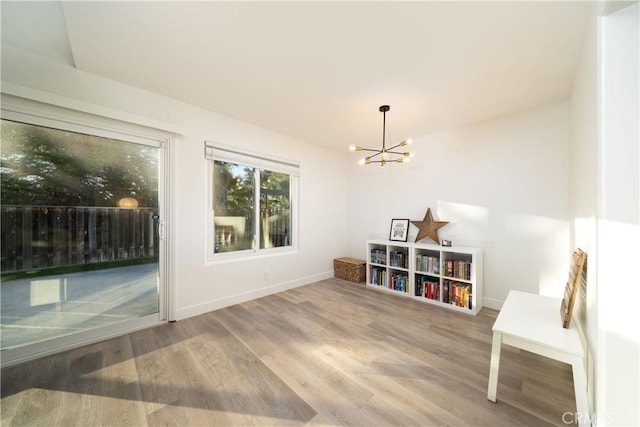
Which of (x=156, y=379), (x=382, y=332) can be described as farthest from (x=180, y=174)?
(x=382, y=332)

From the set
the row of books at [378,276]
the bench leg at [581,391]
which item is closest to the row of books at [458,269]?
the row of books at [378,276]

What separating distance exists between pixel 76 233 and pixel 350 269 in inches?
134

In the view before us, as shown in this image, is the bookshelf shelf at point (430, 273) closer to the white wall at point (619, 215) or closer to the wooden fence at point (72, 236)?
the white wall at point (619, 215)

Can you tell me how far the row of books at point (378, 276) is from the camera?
351 centimetres

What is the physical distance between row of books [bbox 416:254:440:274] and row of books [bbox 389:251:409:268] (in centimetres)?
22

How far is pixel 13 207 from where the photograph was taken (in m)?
1.76

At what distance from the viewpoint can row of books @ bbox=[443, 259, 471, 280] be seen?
2727mm

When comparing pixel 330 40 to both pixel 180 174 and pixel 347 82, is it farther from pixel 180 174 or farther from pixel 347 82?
pixel 180 174

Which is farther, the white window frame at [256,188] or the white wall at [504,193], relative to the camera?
the white window frame at [256,188]

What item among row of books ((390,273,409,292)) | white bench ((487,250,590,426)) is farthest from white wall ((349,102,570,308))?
white bench ((487,250,590,426))

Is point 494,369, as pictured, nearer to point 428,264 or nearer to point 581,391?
point 581,391

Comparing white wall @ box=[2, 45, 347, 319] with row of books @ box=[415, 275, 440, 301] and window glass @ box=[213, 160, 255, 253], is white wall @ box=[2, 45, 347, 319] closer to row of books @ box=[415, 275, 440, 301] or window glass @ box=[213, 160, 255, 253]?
window glass @ box=[213, 160, 255, 253]

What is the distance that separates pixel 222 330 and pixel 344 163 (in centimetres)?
344

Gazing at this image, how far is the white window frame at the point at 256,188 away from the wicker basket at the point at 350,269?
91cm
